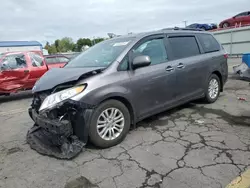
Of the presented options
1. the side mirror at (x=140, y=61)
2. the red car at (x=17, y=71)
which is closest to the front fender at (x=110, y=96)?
the side mirror at (x=140, y=61)

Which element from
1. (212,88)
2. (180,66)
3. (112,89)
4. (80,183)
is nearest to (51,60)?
(212,88)

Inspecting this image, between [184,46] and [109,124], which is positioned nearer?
[109,124]

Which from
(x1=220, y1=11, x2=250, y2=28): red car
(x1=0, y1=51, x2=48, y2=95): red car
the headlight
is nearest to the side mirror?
the headlight

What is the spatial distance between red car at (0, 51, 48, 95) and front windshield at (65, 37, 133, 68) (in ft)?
14.1

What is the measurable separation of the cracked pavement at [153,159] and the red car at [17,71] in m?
3.69

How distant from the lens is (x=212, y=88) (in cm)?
565

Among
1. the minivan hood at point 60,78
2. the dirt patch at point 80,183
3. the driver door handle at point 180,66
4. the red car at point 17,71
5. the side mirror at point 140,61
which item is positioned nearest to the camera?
the dirt patch at point 80,183

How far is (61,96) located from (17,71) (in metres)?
5.58

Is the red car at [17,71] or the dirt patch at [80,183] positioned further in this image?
the red car at [17,71]

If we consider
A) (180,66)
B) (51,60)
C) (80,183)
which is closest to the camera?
(80,183)

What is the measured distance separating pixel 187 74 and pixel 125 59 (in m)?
1.60

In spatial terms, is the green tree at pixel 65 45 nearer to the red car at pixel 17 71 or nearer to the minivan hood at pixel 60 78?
the red car at pixel 17 71

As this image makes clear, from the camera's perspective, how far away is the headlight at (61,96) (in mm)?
3201

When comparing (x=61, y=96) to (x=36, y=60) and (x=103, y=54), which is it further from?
(x=36, y=60)
